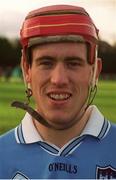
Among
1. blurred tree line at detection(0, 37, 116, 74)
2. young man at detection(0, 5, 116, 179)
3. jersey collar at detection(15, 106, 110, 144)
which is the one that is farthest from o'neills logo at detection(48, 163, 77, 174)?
blurred tree line at detection(0, 37, 116, 74)

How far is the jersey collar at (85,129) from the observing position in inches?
72.0

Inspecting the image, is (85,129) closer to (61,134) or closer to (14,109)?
(61,134)

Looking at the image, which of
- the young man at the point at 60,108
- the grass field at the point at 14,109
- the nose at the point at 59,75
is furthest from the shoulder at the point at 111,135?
the grass field at the point at 14,109

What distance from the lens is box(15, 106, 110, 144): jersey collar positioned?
6.00ft

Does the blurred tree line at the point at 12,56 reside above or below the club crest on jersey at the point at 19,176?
below

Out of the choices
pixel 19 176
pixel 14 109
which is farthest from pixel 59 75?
pixel 14 109

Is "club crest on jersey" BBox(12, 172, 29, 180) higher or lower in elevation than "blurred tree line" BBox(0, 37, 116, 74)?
higher

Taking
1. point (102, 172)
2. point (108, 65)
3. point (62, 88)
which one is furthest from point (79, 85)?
point (108, 65)

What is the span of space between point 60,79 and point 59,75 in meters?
0.01

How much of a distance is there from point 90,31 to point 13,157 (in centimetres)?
46

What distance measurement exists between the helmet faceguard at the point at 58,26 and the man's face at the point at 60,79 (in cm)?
2

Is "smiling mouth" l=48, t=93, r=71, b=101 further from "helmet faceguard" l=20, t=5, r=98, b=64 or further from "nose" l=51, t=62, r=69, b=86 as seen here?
"helmet faceguard" l=20, t=5, r=98, b=64

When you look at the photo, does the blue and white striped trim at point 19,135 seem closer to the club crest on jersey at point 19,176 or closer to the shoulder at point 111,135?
the club crest on jersey at point 19,176

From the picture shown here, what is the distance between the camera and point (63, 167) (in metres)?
1.77
